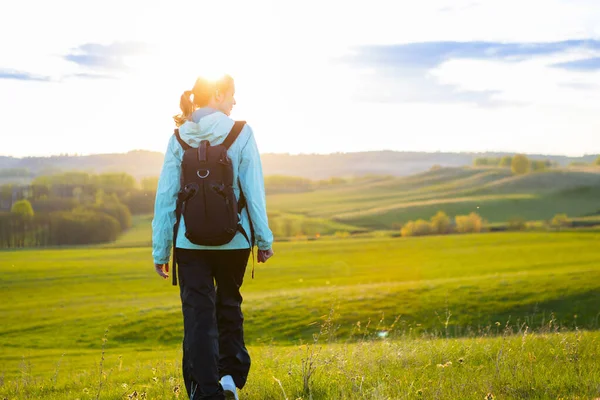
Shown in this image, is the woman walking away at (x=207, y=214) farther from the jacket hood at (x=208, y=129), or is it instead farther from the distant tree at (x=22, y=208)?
the distant tree at (x=22, y=208)

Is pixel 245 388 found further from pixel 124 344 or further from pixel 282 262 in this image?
pixel 282 262

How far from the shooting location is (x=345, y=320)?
23375 millimetres

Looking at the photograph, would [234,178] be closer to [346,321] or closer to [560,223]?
A: [346,321]

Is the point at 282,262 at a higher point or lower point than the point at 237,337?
lower

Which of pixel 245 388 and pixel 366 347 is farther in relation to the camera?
pixel 366 347

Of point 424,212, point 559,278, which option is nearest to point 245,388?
point 559,278

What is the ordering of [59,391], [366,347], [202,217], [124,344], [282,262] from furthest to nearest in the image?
[282,262], [124,344], [366,347], [59,391], [202,217]

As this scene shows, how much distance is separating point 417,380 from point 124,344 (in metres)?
18.6

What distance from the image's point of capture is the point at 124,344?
75.2ft

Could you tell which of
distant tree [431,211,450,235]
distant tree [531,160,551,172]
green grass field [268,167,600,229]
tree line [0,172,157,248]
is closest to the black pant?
distant tree [431,211,450,235]

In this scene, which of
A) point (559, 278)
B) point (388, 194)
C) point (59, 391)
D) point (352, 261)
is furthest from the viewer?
point (388, 194)

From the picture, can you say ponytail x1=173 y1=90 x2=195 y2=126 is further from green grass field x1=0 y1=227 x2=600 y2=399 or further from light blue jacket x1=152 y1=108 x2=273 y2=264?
green grass field x1=0 y1=227 x2=600 y2=399

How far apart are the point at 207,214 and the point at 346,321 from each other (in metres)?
18.6

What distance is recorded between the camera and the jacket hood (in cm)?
534
